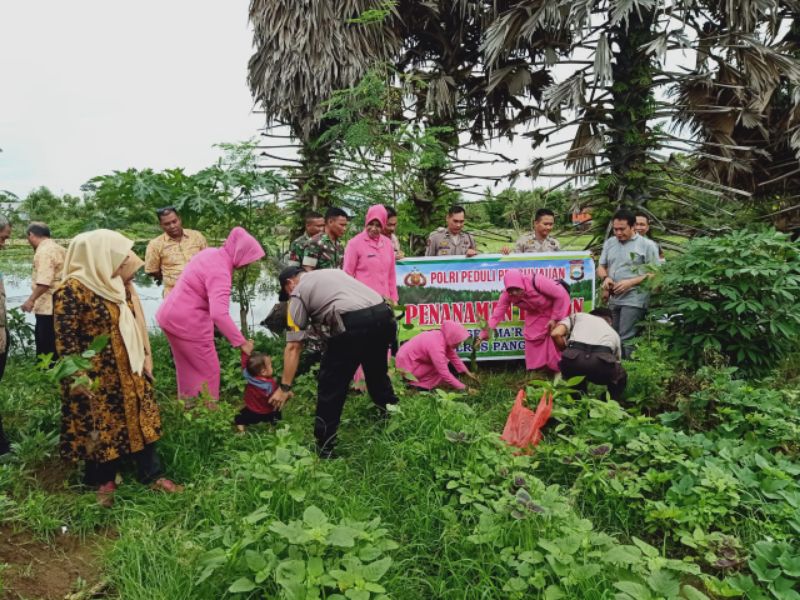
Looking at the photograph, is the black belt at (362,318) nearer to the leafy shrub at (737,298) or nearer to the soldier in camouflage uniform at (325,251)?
the soldier in camouflage uniform at (325,251)

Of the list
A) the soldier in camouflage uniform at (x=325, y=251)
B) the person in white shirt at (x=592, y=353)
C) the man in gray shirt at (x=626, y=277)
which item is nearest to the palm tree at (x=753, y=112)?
the man in gray shirt at (x=626, y=277)

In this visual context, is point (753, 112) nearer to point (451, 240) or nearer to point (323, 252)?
point (451, 240)

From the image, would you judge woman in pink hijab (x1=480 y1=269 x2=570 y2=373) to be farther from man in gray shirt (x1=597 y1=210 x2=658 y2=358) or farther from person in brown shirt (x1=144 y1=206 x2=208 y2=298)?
person in brown shirt (x1=144 y1=206 x2=208 y2=298)

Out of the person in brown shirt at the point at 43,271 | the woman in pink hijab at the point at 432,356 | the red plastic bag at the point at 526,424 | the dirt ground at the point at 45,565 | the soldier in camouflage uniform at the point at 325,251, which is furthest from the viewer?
the person in brown shirt at the point at 43,271

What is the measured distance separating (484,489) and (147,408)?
1869 mm

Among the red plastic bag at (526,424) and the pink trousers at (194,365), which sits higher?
the pink trousers at (194,365)

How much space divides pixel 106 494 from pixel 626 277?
13.9 feet

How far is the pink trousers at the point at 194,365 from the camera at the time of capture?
3.74 metres

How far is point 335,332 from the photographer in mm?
3111

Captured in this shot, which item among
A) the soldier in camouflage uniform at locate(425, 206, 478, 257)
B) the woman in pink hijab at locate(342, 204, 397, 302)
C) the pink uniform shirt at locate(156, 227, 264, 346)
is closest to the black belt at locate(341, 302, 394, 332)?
the pink uniform shirt at locate(156, 227, 264, 346)

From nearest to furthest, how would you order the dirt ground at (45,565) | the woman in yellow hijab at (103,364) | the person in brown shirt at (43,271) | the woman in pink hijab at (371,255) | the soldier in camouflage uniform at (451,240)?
the dirt ground at (45,565) < the woman in yellow hijab at (103,364) < the woman in pink hijab at (371,255) < the person in brown shirt at (43,271) < the soldier in camouflage uniform at (451,240)

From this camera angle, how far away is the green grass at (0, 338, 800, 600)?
1.99m

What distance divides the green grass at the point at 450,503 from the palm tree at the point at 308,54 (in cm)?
523

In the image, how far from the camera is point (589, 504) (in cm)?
280
